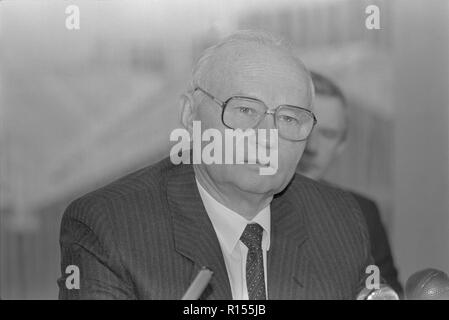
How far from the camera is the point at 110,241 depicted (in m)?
1.29

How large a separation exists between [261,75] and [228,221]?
29 cm

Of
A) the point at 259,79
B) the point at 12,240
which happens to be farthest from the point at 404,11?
the point at 259,79

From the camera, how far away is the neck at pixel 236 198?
1408 mm

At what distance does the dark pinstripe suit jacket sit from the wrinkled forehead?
0.77 feet

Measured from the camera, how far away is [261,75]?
1.31 m

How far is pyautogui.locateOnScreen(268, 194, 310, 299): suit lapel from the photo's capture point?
136 centimetres

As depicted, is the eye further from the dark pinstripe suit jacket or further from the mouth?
the dark pinstripe suit jacket

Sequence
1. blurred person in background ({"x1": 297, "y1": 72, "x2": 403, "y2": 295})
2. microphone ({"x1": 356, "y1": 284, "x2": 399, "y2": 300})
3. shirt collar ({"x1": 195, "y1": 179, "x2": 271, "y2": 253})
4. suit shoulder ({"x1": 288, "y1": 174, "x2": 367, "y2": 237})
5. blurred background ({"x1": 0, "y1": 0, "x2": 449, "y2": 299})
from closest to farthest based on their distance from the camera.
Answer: microphone ({"x1": 356, "y1": 284, "x2": 399, "y2": 300}) → shirt collar ({"x1": 195, "y1": 179, "x2": 271, "y2": 253}) → suit shoulder ({"x1": 288, "y1": 174, "x2": 367, "y2": 237}) → blurred person in background ({"x1": 297, "y1": 72, "x2": 403, "y2": 295}) → blurred background ({"x1": 0, "y1": 0, "x2": 449, "y2": 299})

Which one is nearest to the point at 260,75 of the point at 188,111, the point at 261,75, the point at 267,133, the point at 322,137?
the point at 261,75

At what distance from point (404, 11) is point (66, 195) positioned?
176 cm

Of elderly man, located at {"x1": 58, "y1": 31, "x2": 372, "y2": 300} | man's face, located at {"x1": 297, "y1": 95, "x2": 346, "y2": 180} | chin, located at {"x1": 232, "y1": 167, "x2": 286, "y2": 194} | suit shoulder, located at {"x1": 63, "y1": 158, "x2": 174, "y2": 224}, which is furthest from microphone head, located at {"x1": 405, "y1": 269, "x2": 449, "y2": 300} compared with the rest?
man's face, located at {"x1": 297, "y1": 95, "x2": 346, "y2": 180}

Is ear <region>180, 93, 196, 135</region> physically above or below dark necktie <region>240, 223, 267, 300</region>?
above
